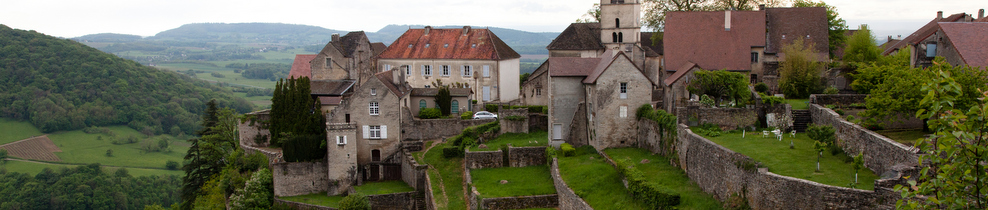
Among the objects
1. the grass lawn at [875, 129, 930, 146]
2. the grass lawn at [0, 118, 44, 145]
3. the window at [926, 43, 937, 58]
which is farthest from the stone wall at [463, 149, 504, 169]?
the grass lawn at [0, 118, 44, 145]

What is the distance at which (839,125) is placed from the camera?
83.9 feet

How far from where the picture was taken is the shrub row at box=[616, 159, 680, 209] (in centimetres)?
2453

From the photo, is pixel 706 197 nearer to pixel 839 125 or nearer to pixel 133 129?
pixel 839 125

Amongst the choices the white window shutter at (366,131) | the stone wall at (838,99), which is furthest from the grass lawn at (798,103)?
the white window shutter at (366,131)

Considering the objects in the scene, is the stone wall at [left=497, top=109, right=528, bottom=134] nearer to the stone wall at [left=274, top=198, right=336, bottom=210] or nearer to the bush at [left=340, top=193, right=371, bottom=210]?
the bush at [left=340, top=193, right=371, bottom=210]

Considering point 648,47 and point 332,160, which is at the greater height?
point 648,47

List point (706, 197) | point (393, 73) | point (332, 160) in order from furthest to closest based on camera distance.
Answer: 1. point (393, 73)
2. point (332, 160)
3. point (706, 197)

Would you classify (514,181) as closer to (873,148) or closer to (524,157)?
(524,157)

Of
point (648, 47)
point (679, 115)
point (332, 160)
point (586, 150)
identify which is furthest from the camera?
point (648, 47)

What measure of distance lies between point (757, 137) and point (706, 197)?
518cm

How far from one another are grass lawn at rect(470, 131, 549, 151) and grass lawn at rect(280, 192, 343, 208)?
8.57 m

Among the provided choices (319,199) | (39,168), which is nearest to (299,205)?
(319,199)

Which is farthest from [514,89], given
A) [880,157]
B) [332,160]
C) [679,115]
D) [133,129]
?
[133,129]

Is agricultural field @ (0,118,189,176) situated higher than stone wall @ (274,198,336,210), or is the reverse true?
stone wall @ (274,198,336,210)
